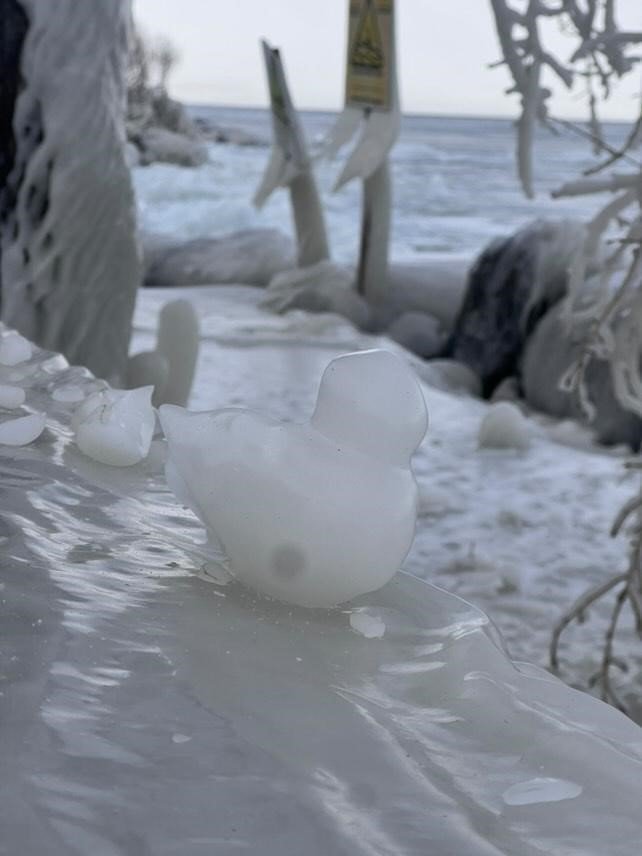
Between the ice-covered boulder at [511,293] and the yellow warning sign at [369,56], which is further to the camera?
the ice-covered boulder at [511,293]

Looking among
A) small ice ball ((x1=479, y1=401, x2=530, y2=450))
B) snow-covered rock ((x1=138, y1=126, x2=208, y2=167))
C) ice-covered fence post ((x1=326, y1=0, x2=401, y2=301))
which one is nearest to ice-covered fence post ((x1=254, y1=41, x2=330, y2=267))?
ice-covered fence post ((x1=326, y1=0, x2=401, y2=301))

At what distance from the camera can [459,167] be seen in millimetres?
16953

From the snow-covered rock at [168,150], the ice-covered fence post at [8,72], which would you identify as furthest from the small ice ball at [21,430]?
the snow-covered rock at [168,150]

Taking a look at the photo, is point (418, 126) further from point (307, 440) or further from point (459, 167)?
point (307, 440)

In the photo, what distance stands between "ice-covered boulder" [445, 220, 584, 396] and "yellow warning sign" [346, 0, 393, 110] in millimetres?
680

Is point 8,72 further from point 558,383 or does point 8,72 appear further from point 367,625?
point 558,383

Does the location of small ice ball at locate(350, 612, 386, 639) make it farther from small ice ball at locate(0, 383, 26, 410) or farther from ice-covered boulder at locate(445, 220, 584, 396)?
ice-covered boulder at locate(445, 220, 584, 396)

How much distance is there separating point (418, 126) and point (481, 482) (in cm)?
2880

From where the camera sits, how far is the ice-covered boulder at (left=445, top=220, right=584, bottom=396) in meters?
3.72

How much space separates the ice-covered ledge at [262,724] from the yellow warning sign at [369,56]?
3238mm

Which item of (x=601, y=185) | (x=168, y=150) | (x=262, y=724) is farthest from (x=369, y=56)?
(x=168, y=150)

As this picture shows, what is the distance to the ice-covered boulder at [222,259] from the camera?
5027 millimetres

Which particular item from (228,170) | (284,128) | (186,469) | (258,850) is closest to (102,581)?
(186,469)

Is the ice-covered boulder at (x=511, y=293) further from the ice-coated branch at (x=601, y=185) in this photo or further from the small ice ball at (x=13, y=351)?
the small ice ball at (x=13, y=351)
